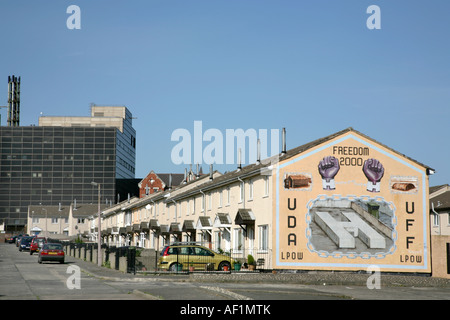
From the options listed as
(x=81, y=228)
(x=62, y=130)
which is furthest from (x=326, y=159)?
(x=62, y=130)

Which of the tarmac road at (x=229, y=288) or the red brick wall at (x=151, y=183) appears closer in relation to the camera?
the tarmac road at (x=229, y=288)

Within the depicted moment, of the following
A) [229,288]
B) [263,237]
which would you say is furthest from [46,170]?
[229,288]

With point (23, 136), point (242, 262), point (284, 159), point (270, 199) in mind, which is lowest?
point (242, 262)

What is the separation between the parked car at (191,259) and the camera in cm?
3372

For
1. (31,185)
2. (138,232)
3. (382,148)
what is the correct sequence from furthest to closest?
(31,185) → (138,232) → (382,148)

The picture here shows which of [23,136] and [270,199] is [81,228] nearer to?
[23,136]

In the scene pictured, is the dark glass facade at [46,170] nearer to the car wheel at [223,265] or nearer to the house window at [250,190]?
the house window at [250,190]

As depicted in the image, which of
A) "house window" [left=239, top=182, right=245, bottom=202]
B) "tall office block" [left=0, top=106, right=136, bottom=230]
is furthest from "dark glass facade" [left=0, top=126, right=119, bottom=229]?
"house window" [left=239, top=182, right=245, bottom=202]

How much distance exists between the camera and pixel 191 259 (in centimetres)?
3422

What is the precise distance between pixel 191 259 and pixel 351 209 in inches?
393

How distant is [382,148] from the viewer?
37812mm

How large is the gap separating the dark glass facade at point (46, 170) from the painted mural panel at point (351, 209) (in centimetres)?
13468

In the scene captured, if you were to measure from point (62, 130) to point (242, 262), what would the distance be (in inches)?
5488

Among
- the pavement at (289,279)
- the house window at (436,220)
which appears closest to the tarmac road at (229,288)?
the pavement at (289,279)
